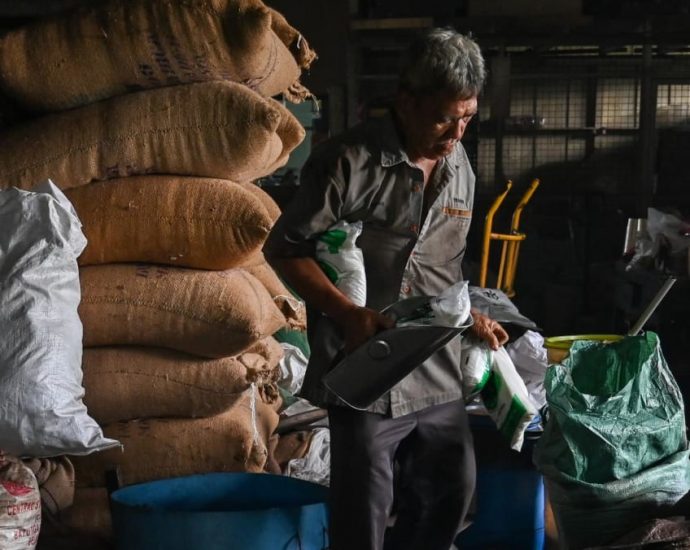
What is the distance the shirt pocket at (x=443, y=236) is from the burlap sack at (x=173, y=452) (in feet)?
3.54

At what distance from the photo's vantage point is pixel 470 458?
9.53 feet

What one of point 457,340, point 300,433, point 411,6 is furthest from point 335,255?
point 411,6

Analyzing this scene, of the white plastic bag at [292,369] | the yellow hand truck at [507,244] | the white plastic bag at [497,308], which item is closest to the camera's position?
the white plastic bag at [497,308]

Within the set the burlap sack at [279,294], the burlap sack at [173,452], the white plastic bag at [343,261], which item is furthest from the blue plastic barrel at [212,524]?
the burlap sack at [279,294]

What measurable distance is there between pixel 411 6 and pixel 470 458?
17.7 ft

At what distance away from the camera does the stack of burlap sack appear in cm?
347

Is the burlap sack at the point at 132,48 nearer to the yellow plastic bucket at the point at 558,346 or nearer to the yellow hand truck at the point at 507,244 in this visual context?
the yellow plastic bucket at the point at 558,346

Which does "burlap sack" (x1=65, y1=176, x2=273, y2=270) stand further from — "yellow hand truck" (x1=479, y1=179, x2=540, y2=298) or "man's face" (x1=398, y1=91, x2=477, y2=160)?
"yellow hand truck" (x1=479, y1=179, x2=540, y2=298)

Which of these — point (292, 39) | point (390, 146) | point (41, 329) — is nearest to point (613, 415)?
point (390, 146)

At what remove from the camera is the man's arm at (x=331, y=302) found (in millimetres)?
2545

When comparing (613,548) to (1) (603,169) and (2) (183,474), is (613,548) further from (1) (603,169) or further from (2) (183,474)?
(1) (603,169)

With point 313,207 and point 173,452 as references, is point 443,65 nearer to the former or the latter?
point 313,207

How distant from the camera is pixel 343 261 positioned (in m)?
2.67

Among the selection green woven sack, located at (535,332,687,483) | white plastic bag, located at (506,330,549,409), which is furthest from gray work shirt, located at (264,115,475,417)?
white plastic bag, located at (506,330,549,409)
